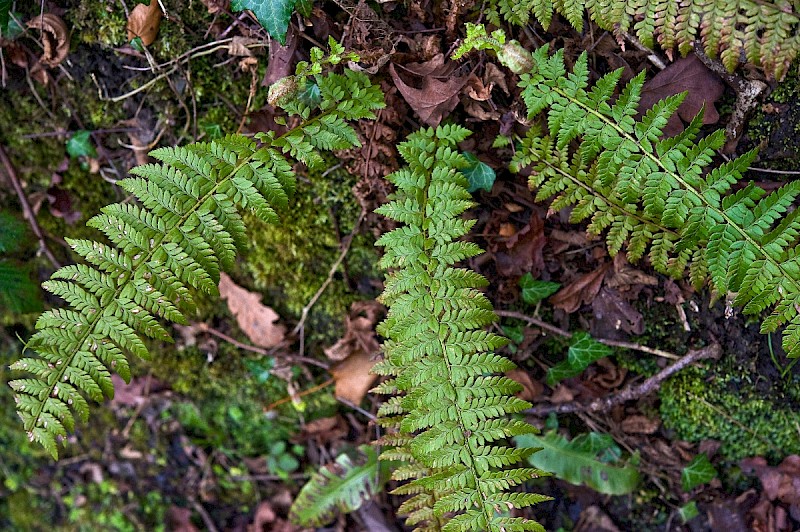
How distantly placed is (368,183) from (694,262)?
5.14 feet

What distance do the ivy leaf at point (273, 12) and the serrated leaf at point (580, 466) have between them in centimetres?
243

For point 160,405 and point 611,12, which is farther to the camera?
point 160,405

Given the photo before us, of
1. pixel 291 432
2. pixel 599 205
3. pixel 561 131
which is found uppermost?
pixel 561 131

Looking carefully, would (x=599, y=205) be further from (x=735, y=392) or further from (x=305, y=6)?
(x=305, y=6)

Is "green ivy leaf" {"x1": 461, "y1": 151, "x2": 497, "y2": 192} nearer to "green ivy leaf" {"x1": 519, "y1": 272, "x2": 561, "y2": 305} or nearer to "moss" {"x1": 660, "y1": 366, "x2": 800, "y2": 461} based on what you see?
"green ivy leaf" {"x1": 519, "y1": 272, "x2": 561, "y2": 305}

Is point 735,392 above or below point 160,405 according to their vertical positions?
above

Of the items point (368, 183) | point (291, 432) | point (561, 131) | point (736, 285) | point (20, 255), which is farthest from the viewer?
point (291, 432)

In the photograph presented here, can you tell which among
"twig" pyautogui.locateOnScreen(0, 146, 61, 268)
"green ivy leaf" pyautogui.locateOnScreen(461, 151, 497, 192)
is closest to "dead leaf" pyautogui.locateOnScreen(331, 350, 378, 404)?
"green ivy leaf" pyautogui.locateOnScreen(461, 151, 497, 192)

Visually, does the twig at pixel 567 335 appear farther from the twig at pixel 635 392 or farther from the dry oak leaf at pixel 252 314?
the dry oak leaf at pixel 252 314

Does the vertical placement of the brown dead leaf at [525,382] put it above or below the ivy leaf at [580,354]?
below

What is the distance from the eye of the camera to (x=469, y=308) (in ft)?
8.41

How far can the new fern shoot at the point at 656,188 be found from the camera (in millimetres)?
2406

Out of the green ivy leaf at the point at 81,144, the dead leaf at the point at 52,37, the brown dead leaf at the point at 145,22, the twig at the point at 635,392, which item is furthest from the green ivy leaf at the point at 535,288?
the dead leaf at the point at 52,37

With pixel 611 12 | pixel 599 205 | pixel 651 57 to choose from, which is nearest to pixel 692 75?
pixel 651 57
